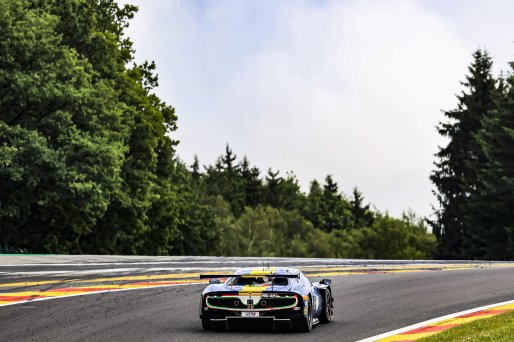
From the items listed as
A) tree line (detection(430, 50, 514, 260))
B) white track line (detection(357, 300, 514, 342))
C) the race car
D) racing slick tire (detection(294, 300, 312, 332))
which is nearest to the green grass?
white track line (detection(357, 300, 514, 342))

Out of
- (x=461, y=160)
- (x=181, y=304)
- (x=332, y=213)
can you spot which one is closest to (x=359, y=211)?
(x=332, y=213)

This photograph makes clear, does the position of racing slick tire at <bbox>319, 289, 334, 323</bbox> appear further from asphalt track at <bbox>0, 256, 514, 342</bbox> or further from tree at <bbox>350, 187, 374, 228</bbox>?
tree at <bbox>350, 187, 374, 228</bbox>

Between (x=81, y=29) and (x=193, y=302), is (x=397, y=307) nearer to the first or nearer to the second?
(x=193, y=302)

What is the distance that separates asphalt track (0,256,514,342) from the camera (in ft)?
44.8

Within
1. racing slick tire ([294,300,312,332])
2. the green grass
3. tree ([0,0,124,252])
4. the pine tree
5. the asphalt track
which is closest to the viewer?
the green grass

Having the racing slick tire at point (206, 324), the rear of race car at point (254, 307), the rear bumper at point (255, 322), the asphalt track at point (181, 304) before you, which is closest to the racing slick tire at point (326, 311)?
the asphalt track at point (181, 304)

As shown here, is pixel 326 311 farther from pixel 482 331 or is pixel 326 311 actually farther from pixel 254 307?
pixel 482 331

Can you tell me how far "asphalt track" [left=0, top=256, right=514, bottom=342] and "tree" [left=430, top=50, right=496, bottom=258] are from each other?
4438cm

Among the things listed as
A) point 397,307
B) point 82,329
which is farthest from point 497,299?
point 82,329

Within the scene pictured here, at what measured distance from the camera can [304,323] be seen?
13945 millimetres

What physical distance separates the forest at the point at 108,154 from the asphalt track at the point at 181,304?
44.9 feet

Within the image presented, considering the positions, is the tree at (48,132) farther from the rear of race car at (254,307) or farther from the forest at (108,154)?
the rear of race car at (254,307)

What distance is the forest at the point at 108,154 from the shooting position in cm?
4275

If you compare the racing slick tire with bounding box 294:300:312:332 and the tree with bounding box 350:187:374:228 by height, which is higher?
the tree with bounding box 350:187:374:228
